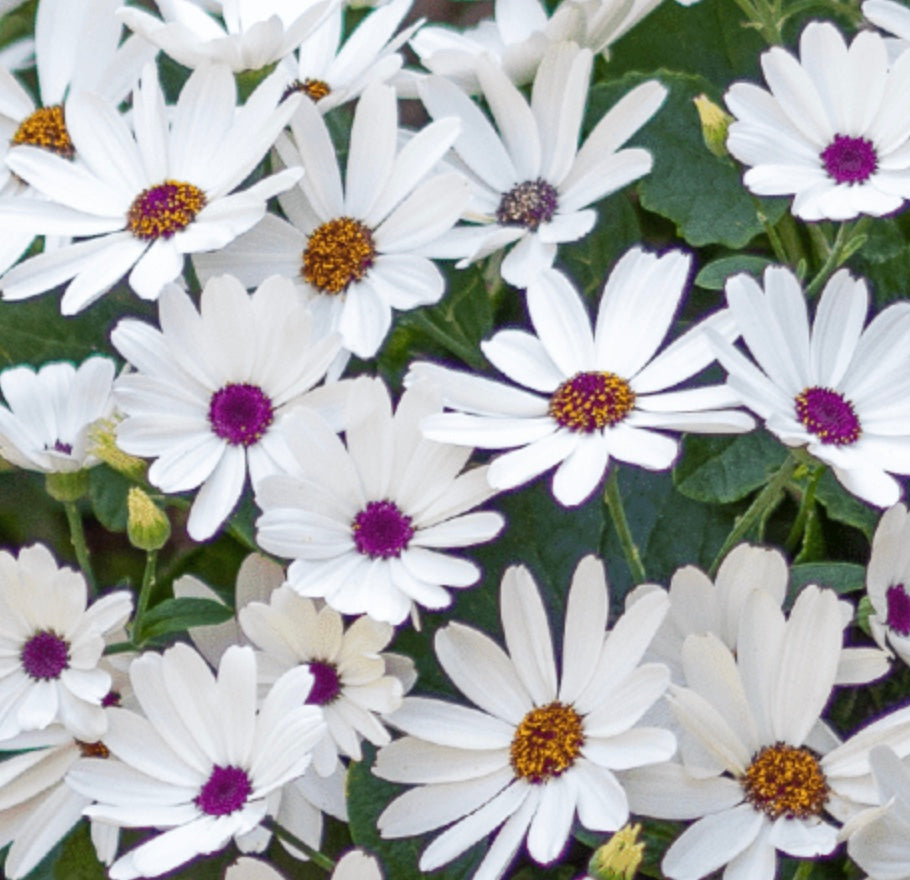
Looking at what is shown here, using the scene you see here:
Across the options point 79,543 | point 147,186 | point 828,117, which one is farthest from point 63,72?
point 828,117

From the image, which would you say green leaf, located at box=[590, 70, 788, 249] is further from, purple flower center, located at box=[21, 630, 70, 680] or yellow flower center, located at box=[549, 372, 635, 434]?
purple flower center, located at box=[21, 630, 70, 680]

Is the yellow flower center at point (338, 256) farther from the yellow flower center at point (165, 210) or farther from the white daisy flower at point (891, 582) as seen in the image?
the white daisy flower at point (891, 582)

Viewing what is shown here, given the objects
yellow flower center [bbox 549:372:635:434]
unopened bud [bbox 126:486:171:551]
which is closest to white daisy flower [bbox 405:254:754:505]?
yellow flower center [bbox 549:372:635:434]

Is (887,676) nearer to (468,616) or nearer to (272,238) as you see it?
(468,616)

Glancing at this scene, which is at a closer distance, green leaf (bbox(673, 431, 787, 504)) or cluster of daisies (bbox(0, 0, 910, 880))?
cluster of daisies (bbox(0, 0, 910, 880))

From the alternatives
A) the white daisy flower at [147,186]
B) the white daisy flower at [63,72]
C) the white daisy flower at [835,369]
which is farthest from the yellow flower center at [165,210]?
the white daisy flower at [835,369]

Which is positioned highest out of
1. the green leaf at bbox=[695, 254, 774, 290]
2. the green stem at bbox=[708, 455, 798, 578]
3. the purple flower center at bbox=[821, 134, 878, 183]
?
the purple flower center at bbox=[821, 134, 878, 183]
